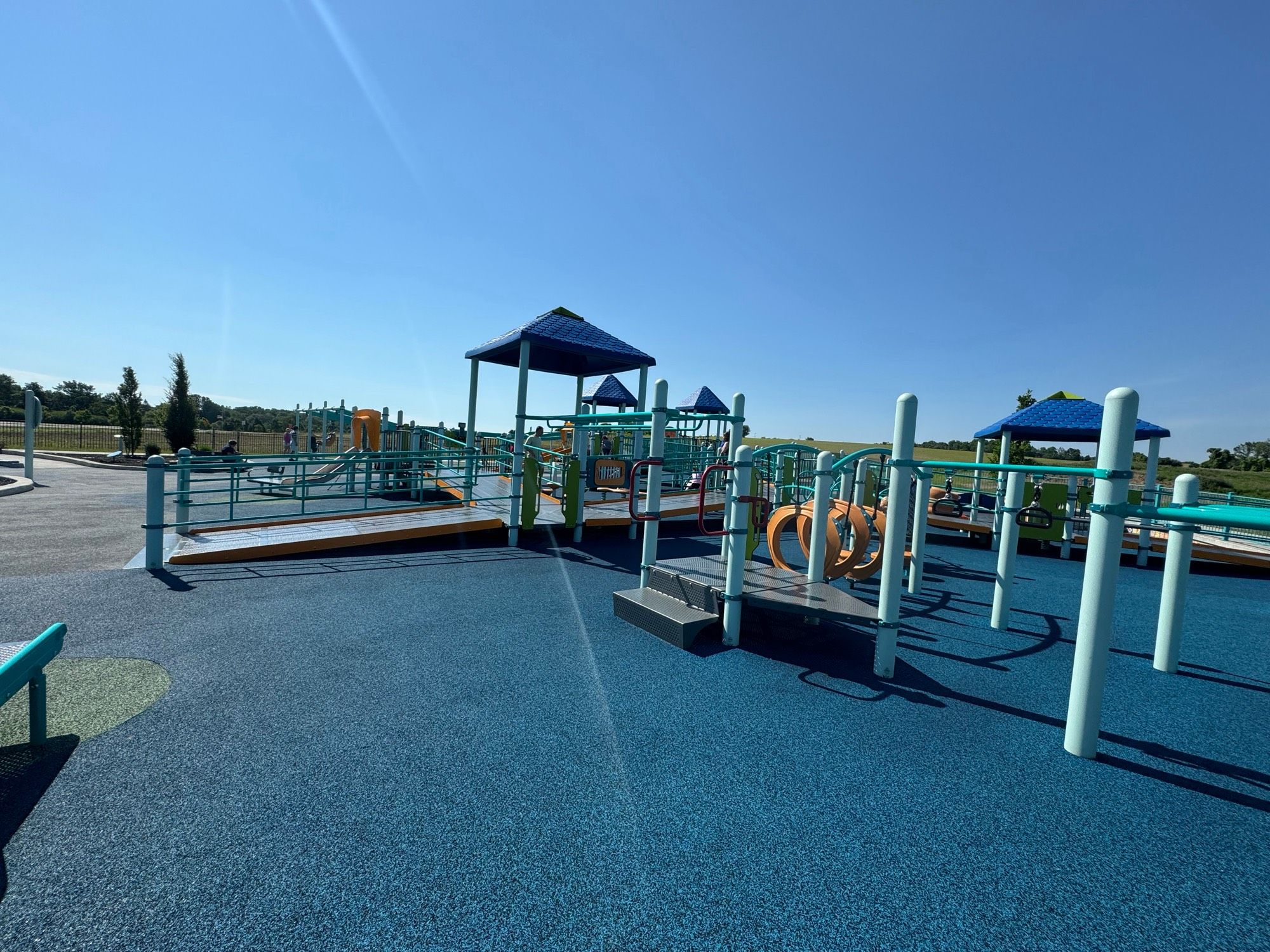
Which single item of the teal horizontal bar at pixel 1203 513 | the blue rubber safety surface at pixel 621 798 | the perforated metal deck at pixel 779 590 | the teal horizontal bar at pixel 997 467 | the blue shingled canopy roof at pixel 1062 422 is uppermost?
the blue shingled canopy roof at pixel 1062 422

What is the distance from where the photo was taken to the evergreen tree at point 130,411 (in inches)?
998

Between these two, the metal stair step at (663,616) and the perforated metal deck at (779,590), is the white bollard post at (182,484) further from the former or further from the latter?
the perforated metal deck at (779,590)

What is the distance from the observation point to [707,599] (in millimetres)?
5219

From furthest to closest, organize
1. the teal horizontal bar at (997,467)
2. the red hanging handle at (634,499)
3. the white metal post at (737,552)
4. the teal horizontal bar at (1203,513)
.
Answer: the red hanging handle at (634,499) < the white metal post at (737,552) < the teal horizontal bar at (997,467) < the teal horizontal bar at (1203,513)

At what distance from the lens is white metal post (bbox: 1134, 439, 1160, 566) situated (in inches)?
430

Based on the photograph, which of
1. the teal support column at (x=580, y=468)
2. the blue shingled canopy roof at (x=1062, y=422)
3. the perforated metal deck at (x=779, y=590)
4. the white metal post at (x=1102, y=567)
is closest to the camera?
the white metal post at (x=1102, y=567)

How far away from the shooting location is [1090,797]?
2920 mm

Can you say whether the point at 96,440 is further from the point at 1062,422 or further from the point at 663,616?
the point at 1062,422

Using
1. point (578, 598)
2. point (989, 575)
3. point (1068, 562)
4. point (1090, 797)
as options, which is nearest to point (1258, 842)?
point (1090, 797)

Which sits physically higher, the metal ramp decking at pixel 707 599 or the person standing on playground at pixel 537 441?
the person standing on playground at pixel 537 441

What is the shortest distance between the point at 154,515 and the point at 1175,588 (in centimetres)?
965

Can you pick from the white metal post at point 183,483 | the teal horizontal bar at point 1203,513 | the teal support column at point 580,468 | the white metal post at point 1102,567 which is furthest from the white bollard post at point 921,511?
the white metal post at point 183,483

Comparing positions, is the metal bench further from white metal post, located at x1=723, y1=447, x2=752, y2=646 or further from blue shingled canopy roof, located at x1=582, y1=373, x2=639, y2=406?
blue shingled canopy roof, located at x1=582, y1=373, x2=639, y2=406

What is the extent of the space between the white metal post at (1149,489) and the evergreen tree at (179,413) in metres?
34.3
